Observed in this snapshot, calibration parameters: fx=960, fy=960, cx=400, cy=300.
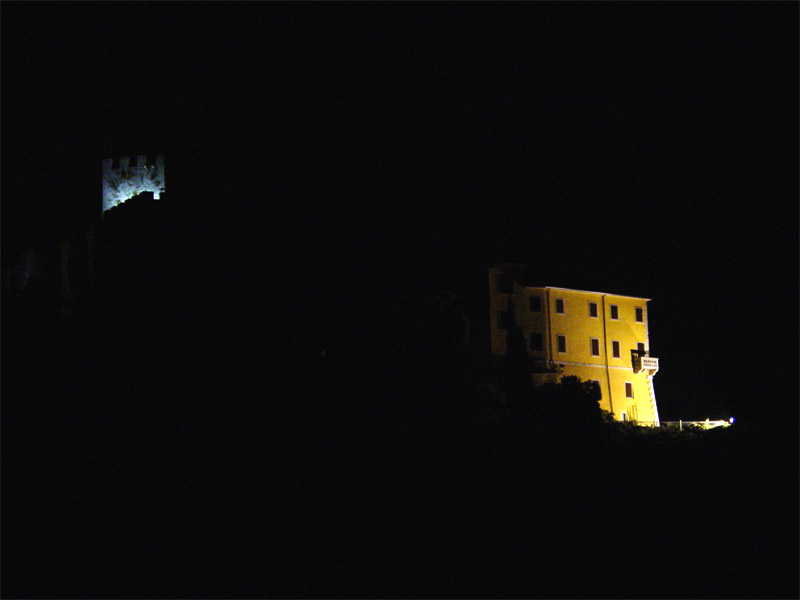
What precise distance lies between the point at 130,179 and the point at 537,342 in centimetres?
3247

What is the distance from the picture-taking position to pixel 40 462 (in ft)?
117

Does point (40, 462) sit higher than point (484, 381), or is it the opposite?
point (484, 381)

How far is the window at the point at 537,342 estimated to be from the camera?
54594 millimetres

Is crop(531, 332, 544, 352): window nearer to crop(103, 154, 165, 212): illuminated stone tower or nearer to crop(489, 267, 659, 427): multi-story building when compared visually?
crop(489, 267, 659, 427): multi-story building

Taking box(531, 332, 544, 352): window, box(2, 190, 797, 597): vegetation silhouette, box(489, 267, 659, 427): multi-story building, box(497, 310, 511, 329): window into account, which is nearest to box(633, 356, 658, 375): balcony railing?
box(489, 267, 659, 427): multi-story building

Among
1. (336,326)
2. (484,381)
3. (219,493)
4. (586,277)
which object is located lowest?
(219,493)

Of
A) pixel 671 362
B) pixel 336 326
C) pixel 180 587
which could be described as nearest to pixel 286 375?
pixel 336 326

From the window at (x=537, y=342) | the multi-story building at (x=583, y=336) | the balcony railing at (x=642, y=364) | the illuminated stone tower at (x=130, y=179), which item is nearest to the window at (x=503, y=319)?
the multi-story building at (x=583, y=336)

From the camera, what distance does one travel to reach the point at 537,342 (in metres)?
54.8

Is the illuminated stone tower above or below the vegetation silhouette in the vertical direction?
above

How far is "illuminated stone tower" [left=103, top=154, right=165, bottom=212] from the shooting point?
68062 mm

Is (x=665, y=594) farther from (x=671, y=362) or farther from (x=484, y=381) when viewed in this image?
(x=671, y=362)

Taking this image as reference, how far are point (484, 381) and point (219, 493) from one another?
18883mm

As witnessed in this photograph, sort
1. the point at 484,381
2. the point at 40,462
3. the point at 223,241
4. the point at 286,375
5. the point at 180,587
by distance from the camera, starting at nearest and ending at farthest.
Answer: the point at 180,587 < the point at 40,462 < the point at 286,375 < the point at 484,381 < the point at 223,241
